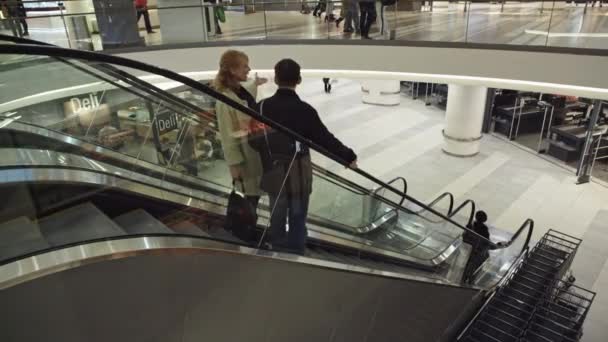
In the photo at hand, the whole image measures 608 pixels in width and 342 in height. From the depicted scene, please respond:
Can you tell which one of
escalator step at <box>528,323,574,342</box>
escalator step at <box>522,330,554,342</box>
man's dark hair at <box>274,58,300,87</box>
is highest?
man's dark hair at <box>274,58,300,87</box>

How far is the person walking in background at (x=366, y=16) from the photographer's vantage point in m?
8.47

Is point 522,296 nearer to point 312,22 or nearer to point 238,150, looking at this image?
point 238,150

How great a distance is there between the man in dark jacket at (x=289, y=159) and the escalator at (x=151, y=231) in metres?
0.12

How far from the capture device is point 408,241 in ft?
15.5

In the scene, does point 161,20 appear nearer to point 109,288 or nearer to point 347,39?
point 347,39

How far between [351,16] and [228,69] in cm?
633

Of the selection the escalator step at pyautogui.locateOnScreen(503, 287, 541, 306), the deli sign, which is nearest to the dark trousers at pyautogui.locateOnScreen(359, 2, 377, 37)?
the escalator step at pyautogui.locateOnScreen(503, 287, 541, 306)

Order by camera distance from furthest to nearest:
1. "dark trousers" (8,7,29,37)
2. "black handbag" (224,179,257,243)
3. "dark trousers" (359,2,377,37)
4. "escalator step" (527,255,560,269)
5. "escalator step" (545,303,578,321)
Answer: "dark trousers" (359,2,377,37)
"dark trousers" (8,7,29,37)
"escalator step" (527,255,560,269)
"escalator step" (545,303,578,321)
"black handbag" (224,179,257,243)

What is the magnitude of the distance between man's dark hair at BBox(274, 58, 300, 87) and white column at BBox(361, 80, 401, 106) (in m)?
12.5

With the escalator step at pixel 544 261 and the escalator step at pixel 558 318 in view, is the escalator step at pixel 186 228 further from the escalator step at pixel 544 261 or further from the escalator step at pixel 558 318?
the escalator step at pixel 544 261

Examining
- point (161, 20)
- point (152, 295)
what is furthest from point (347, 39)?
point (152, 295)

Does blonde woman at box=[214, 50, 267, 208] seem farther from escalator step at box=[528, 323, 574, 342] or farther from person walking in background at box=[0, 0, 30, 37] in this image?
person walking in background at box=[0, 0, 30, 37]

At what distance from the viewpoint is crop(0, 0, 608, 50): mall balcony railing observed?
7395 mm

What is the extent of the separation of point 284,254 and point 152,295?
913mm
